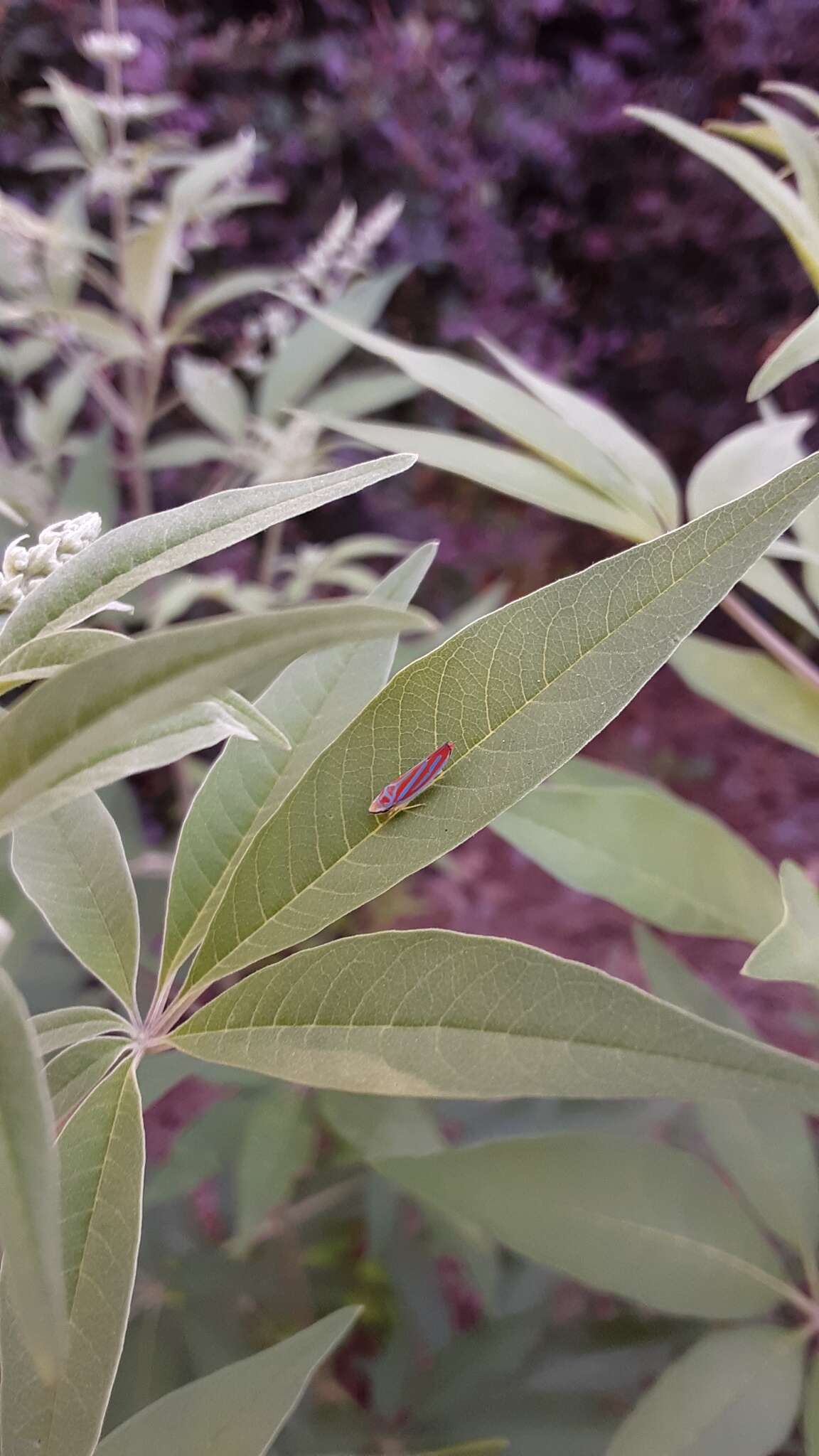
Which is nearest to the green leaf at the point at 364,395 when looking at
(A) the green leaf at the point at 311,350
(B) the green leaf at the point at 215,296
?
(A) the green leaf at the point at 311,350

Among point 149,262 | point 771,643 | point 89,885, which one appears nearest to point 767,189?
point 771,643

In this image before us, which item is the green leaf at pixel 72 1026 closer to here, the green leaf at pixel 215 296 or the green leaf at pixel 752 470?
the green leaf at pixel 752 470

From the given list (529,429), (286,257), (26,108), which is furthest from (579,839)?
(26,108)

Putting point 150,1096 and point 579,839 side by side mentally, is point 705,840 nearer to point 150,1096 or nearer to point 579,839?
point 579,839

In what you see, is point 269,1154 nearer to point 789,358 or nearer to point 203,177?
point 789,358

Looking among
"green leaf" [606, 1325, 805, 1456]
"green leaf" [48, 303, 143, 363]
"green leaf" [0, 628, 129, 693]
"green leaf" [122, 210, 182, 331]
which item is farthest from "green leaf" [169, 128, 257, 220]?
"green leaf" [606, 1325, 805, 1456]

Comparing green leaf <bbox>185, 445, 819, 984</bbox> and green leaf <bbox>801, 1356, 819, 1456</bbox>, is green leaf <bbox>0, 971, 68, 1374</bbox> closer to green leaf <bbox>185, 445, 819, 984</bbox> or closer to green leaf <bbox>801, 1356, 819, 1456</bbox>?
green leaf <bbox>185, 445, 819, 984</bbox>
